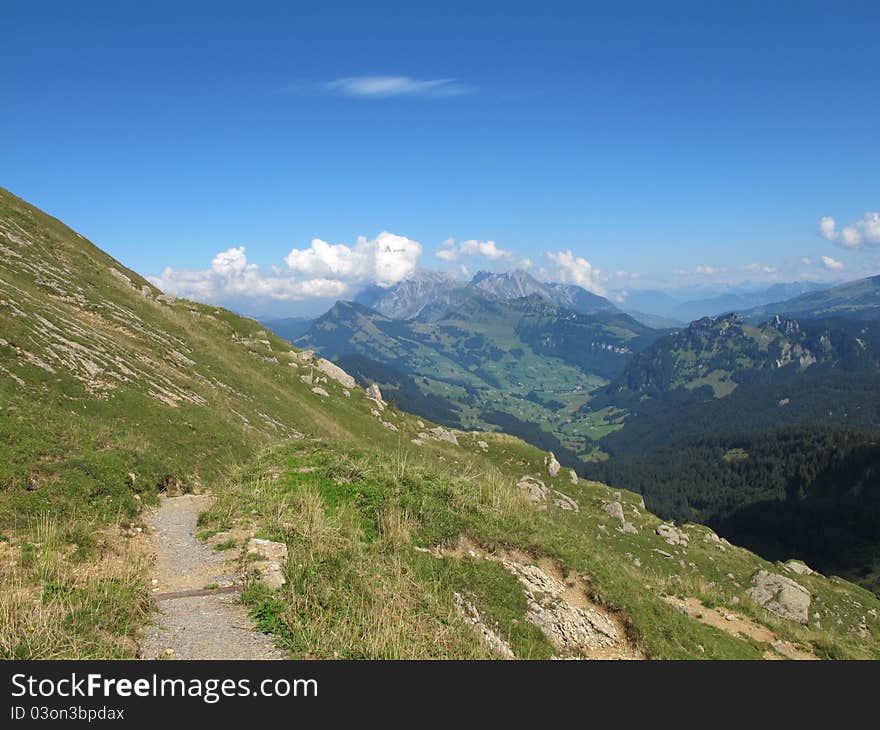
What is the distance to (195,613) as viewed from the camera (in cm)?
1024

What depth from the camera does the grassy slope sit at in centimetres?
989

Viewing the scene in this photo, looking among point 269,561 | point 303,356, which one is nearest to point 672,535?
point 269,561

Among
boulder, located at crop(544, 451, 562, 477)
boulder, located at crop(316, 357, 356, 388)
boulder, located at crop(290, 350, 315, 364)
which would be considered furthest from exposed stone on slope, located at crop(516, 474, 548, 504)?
boulder, located at crop(290, 350, 315, 364)

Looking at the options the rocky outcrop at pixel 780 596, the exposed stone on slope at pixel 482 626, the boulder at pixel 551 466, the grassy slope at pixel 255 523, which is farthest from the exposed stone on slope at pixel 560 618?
the boulder at pixel 551 466

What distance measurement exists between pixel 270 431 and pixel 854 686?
124 feet

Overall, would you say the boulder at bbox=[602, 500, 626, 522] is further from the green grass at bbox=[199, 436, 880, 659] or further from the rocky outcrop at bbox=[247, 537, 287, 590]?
the rocky outcrop at bbox=[247, 537, 287, 590]

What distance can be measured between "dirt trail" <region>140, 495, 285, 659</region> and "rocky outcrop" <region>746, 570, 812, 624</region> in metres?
40.8

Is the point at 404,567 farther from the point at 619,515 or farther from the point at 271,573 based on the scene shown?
the point at 619,515

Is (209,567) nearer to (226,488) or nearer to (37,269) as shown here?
(226,488)

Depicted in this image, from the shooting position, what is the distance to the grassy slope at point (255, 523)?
9.89 meters

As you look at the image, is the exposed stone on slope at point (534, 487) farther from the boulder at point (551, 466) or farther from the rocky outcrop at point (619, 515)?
the rocky outcrop at point (619, 515)

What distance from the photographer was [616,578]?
1656cm

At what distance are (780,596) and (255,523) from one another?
42.8 meters

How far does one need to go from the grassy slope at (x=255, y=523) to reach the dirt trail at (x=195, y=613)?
0.46m
